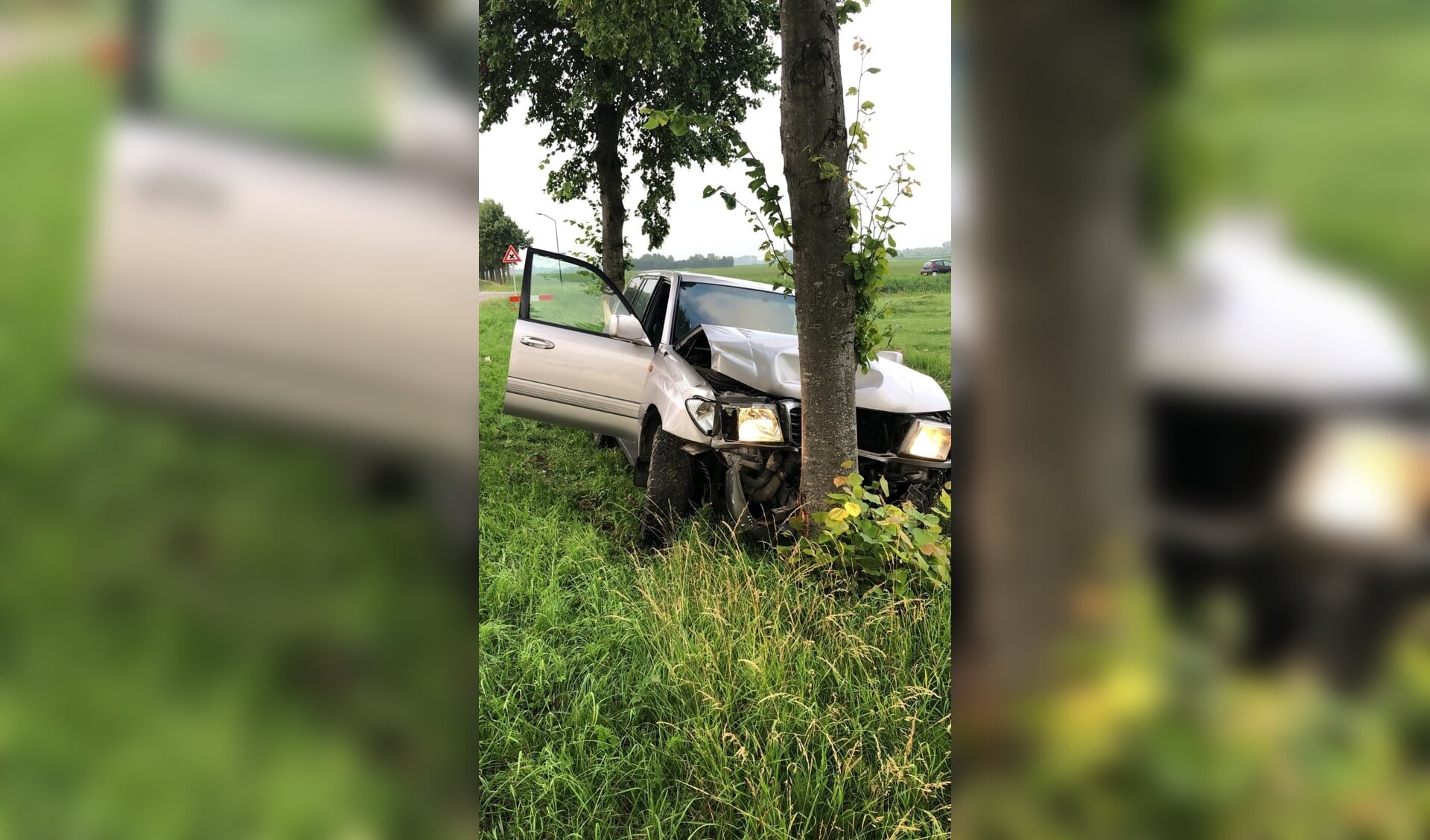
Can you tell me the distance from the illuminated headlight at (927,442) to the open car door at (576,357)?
1.69 m

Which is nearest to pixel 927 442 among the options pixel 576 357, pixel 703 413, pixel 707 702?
pixel 703 413

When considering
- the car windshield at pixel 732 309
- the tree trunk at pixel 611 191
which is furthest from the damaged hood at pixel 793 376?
the tree trunk at pixel 611 191

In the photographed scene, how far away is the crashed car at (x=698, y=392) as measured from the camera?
3.73 m

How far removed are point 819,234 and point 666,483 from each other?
1514 millimetres

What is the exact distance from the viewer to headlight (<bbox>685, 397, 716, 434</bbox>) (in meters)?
3.76
